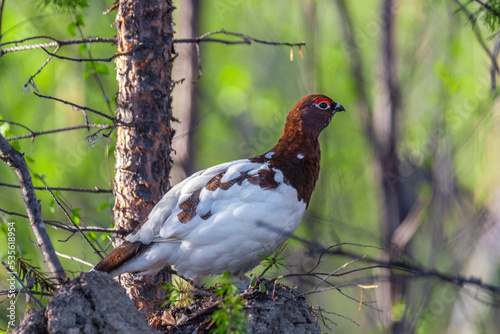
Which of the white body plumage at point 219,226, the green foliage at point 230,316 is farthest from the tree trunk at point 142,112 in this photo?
the green foliage at point 230,316

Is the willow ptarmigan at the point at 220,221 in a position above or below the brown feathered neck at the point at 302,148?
below

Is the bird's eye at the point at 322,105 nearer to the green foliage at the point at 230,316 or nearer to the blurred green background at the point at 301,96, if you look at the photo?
the green foliage at the point at 230,316

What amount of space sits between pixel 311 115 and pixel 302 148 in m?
0.35

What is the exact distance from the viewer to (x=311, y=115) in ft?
16.2

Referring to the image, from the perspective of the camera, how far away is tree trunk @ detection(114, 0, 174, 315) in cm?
462

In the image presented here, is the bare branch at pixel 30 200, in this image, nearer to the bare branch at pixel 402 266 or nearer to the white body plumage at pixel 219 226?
the white body plumage at pixel 219 226

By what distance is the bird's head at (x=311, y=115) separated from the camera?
16.1ft

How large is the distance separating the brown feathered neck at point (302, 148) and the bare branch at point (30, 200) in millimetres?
1684

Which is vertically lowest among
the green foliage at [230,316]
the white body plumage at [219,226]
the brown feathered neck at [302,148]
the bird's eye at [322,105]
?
the green foliage at [230,316]

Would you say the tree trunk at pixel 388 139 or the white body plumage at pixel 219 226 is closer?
the white body plumage at pixel 219 226

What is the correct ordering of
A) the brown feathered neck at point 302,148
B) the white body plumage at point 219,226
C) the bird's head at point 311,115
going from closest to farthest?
the white body plumage at point 219,226, the brown feathered neck at point 302,148, the bird's head at point 311,115

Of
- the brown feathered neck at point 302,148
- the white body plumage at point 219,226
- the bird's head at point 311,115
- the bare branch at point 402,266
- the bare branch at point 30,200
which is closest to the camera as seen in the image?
the bare branch at point 402,266

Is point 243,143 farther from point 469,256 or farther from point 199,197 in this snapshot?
point 199,197

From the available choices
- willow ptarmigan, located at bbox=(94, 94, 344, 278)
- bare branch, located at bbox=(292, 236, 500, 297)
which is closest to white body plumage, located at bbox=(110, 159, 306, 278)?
willow ptarmigan, located at bbox=(94, 94, 344, 278)
